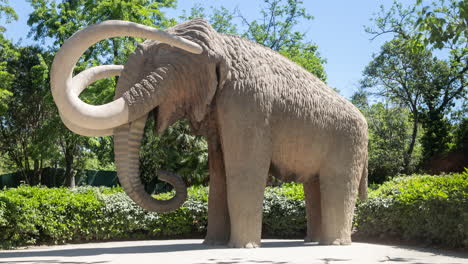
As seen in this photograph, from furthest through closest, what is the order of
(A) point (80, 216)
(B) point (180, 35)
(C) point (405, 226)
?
(A) point (80, 216), (C) point (405, 226), (B) point (180, 35)

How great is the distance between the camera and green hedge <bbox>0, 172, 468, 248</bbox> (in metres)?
8.18

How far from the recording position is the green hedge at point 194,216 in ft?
26.8

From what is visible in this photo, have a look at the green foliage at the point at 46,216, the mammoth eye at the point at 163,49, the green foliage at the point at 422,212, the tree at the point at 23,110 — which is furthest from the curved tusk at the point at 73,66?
the tree at the point at 23,110

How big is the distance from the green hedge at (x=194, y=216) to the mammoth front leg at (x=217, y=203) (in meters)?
2.65

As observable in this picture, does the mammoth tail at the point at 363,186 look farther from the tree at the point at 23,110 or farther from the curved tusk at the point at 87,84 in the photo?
the tree at the point at 23,110

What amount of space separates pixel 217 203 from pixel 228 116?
5.37ft

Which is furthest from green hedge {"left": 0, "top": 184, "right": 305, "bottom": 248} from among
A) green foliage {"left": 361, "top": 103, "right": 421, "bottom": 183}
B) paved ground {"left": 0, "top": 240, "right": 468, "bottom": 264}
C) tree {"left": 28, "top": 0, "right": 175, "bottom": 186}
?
green foliage {"left": 361, "top": 103, "right": 421, "bottom": 183}

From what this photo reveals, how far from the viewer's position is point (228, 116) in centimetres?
666

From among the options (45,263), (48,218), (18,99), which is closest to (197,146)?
(18,99)

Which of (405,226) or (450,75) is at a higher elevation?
(450,75)

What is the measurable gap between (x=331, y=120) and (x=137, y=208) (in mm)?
4493

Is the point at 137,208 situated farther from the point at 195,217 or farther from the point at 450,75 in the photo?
the point at 450,75

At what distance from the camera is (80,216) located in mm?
9586

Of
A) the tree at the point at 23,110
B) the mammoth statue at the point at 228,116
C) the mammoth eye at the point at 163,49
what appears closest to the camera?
the mammoth statue at the point at 228,116
